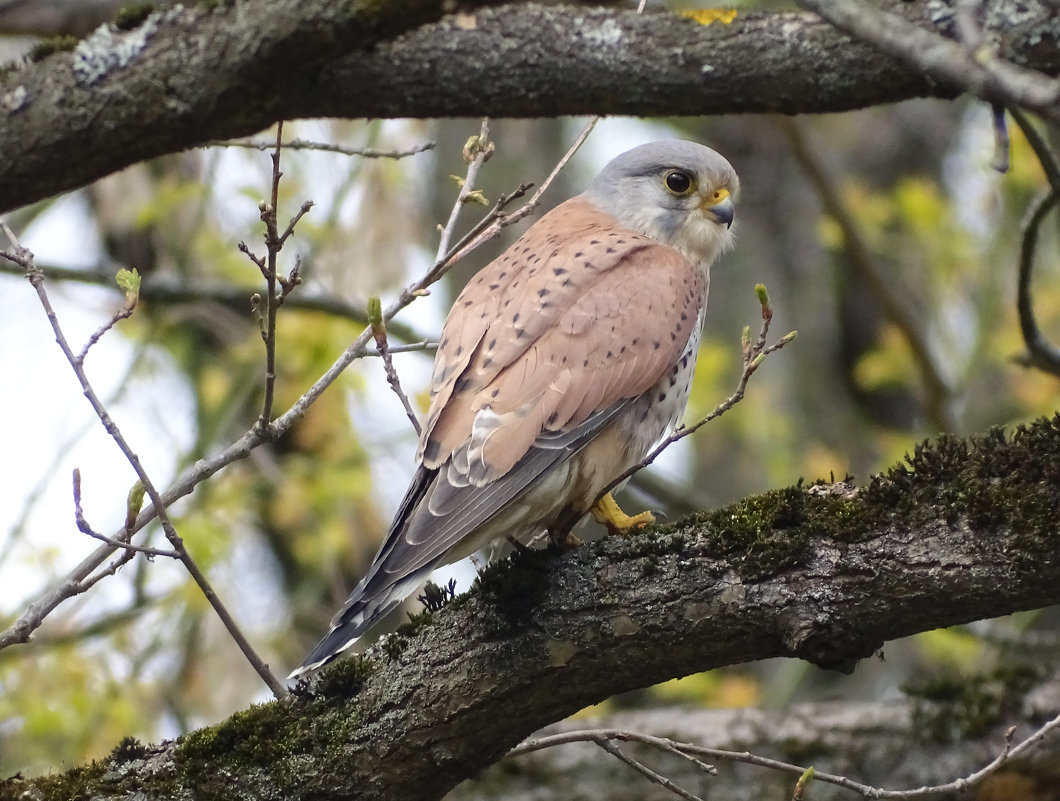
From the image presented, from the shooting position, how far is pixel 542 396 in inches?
134

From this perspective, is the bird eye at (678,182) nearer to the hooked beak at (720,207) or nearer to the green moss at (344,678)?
the hooked beak at (720,207)

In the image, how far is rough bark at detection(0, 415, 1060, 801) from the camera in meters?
2.56

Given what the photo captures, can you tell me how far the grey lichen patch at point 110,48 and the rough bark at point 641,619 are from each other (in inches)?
53.5

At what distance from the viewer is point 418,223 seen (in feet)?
23.4

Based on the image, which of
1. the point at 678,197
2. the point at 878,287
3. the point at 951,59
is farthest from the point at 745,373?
the point at 878,287

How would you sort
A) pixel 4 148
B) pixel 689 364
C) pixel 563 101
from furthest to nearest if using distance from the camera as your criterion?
pixel 689 364
pixel 563 101
pixel 4 148

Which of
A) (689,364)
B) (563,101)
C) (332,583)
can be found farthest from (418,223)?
(563,101)

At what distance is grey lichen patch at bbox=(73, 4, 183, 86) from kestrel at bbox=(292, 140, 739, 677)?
1249 millimetres

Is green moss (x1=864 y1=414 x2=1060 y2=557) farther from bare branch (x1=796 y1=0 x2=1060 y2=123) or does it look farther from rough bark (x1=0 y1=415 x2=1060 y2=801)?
bare branch (x1=796 y1=0 x2=1060 y2=123)

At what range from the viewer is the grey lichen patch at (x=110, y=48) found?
255cm

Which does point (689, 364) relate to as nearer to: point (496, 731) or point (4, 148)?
point (496, 731)

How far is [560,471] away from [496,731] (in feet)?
2.49

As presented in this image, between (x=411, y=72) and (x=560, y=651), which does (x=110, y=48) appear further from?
(x=560, y=651)

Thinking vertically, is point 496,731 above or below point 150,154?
below
